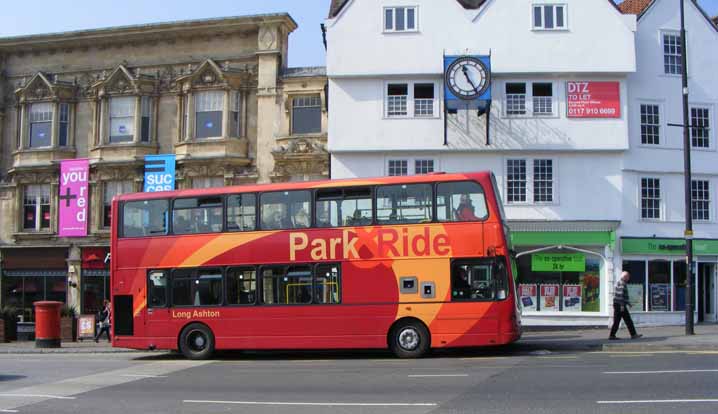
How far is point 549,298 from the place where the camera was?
87.3ft

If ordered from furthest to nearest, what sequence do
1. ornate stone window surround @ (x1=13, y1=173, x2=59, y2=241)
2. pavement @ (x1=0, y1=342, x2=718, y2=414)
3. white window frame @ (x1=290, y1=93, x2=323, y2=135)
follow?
ornate stone window surround @ (x1=13, y1=173, x2=59, y2=241) < white window frame @ (x1=290, y1=93, x2=323, y2=135) < pavement @ (x1=0, y1=342, x2=718, y2=414)

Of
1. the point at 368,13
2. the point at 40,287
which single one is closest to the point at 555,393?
the point at 368,13

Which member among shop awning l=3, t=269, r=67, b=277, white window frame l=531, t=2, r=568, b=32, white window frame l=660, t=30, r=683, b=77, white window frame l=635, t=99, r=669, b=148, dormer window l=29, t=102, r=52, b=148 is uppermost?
white window frame l=531, t=2, r=568, b=32

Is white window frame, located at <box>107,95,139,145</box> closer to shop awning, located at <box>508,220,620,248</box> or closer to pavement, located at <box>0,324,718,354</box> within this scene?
pavement, located at <box>0,324,718,354</box>

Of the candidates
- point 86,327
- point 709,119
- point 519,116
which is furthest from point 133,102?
point 709,119

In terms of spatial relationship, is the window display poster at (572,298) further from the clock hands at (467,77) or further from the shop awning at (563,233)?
the clock hands at (467,77)

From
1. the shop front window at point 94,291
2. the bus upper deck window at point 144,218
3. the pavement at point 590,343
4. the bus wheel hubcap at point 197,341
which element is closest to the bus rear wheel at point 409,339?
the pavement at point 590,343

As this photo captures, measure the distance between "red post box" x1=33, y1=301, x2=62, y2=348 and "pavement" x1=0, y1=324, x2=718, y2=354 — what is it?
15.6 inches

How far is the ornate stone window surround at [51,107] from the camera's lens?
3456cm

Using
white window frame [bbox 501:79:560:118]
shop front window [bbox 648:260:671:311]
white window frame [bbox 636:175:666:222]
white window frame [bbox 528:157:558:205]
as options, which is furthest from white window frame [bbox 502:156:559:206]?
shop front window [bbox 648:260:671:311]

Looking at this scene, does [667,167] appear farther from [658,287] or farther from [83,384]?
[83,384]

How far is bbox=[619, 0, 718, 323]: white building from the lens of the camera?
1049 inches

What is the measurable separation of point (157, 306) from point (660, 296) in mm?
16924

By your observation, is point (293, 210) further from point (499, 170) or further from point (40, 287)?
point (40, 287)
